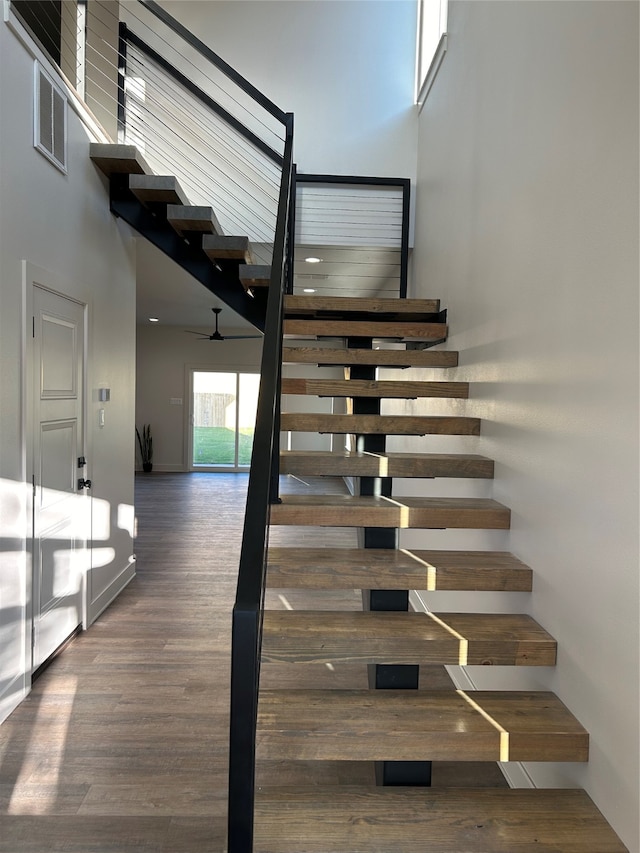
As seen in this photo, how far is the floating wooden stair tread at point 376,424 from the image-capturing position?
2717mm

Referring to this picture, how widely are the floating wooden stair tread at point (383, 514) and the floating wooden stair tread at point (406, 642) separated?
399 millimetres

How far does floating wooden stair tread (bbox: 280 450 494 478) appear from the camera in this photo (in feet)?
8.38

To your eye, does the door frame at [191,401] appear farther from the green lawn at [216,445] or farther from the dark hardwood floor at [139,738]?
the dark hardwood floor at [139,738]

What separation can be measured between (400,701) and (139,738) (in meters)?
1.28

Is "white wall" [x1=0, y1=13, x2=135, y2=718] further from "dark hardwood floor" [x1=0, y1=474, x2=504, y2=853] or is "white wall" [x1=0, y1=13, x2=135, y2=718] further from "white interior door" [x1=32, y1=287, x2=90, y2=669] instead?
"dark hardwood floor" [x1=0, y1=474, x2=504, y2=853]

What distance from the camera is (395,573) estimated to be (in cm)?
213

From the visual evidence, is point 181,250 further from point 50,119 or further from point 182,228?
point 50,119

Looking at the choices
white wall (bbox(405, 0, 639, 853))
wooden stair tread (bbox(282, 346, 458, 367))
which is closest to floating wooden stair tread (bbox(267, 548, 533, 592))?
white wall (bbox(405, 0, 639, 853))

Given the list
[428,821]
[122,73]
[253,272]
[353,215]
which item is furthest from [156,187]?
[428,821]

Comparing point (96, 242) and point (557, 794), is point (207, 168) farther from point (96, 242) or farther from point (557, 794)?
point (557, 794)

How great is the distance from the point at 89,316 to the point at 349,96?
2.95 metres

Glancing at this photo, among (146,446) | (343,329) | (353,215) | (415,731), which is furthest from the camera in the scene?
(146,446)

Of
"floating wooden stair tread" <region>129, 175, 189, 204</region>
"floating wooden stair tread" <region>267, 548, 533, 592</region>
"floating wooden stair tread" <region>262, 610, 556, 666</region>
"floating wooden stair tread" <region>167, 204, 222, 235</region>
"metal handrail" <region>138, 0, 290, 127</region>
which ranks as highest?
"metal handrail" <region>138, 0, 290, 127</region>

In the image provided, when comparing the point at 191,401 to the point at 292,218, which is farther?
the point at 191,401
